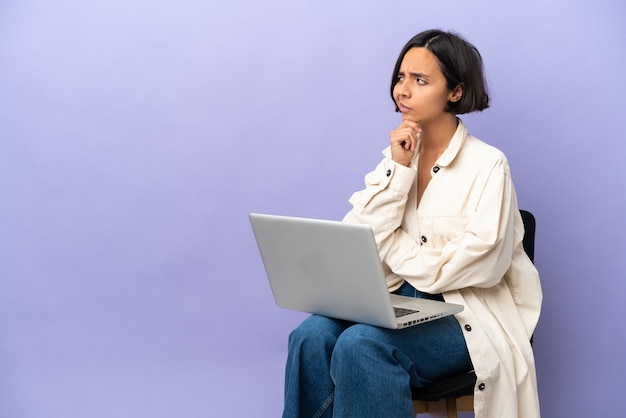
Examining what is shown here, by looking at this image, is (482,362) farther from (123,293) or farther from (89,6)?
(89,6)

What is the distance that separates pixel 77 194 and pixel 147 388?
762 mm

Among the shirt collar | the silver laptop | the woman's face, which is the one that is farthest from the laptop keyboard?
the woman's face

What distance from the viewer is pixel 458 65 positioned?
97.3 inches

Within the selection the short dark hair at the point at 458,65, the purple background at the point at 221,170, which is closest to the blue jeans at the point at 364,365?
the short dark hair at the point at 458,65

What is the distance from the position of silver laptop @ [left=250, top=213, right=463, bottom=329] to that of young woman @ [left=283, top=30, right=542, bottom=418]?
61 millimetres

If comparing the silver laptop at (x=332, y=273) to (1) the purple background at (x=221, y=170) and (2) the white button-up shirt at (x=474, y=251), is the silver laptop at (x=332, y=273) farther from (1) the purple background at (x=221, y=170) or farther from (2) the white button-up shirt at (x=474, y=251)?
(1) the purple background at (x=221, y=170)

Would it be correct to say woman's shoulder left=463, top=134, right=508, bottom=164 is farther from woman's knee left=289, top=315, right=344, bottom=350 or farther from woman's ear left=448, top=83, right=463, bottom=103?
woman's knee left=289, top=315, right=344, bottom=350

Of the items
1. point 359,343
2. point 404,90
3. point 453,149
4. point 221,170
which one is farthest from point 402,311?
point 221,170

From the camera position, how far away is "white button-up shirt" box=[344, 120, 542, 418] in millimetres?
2256

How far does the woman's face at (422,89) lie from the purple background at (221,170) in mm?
583

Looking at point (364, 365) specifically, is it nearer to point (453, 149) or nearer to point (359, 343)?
point (359, 343)

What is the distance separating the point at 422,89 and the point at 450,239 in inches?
16.6

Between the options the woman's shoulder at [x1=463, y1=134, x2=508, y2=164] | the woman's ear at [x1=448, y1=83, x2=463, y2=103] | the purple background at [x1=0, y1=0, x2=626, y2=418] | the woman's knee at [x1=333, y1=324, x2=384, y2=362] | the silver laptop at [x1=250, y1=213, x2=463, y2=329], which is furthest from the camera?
the purple background at [x1=0, y1=0, x2=626, y2=418]

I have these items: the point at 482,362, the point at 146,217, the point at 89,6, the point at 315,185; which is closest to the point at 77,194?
the point at 146,217
